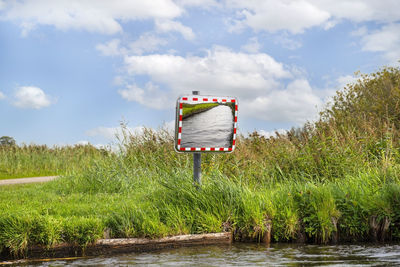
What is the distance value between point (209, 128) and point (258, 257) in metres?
2.70

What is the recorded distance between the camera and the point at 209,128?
7988 millimetres

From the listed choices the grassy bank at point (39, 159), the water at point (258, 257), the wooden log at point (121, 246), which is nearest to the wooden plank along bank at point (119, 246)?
the wooden log at point (121, 246)

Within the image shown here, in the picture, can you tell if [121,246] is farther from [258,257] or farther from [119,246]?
[258,257]

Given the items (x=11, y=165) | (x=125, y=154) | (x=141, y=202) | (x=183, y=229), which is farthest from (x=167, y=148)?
(x=11, y=165)

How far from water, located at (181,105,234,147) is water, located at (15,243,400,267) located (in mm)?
1980

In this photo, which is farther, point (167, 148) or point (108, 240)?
point (167, 148)

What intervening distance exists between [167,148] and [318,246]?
6647 mm

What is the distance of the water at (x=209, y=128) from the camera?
784 cm

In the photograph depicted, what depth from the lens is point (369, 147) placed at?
36.9 feet

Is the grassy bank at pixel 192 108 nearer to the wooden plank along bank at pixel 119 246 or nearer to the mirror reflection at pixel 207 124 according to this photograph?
the mirror reflection at pixel 207 124

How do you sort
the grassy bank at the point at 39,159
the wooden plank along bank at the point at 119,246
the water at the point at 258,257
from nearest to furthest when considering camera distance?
the water at the point at 258,257, the wooden plank along bank at the point at 119,246, the grassy bank at the point at 39,159

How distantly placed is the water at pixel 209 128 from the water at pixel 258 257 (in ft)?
6.50

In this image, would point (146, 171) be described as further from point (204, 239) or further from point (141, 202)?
point (204, 239)

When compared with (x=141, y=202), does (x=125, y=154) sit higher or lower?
higher
